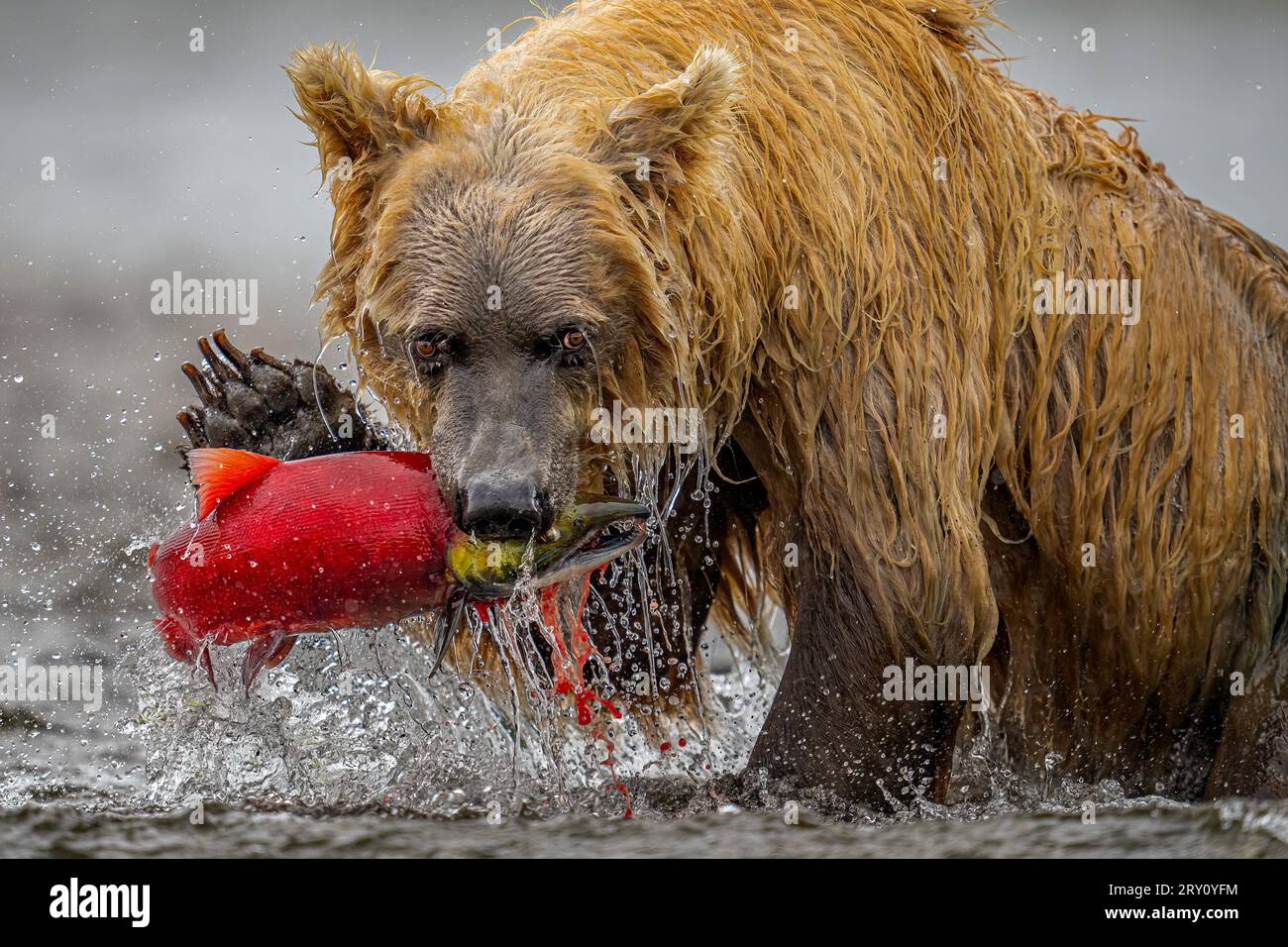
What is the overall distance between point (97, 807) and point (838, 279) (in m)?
2.91

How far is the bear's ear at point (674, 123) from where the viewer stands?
488 centimetres

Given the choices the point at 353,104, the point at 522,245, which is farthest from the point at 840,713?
the point at 353,104

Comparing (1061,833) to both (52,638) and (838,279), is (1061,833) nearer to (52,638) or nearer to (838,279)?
(838,279)

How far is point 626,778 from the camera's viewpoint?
20.1ft

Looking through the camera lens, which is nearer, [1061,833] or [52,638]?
[1061,833]

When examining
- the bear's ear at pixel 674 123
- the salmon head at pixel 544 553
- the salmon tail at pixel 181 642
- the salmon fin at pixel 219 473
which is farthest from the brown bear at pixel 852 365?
the salmon tail at pixel 181 642

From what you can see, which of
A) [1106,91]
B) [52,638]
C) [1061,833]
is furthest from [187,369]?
[1106,91]

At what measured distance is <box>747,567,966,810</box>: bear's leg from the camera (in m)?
5.38

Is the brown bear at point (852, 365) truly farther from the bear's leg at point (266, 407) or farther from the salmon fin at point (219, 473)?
the salmon fin at point (219, 473)

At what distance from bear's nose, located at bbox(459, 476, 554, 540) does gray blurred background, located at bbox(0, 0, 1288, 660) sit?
7.58 metres

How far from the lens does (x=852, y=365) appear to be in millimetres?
5254

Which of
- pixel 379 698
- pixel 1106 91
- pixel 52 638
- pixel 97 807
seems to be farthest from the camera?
pixel 1106 91

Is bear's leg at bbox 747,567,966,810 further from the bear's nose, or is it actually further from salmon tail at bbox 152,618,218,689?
salmon tail at bbox 152,618,218,689
